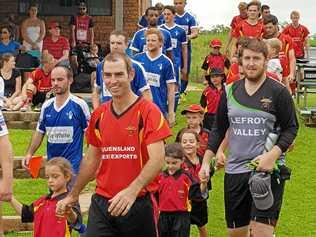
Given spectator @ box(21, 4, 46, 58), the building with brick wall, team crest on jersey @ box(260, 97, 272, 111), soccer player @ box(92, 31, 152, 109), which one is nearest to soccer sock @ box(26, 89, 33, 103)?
spectator @ box(21, 4, 46, 58)

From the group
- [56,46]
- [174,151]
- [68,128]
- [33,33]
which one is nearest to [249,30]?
[56,46]

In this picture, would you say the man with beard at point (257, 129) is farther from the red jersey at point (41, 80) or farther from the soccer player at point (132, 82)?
the red jersey at point (41, 80)

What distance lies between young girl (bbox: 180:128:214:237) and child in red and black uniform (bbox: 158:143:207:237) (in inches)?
6.7

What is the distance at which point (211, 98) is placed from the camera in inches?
529

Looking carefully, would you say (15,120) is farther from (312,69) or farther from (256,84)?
(256,84)

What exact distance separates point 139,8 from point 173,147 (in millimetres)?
14238

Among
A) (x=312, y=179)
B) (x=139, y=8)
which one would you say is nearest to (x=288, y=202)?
(x=312, y=179)

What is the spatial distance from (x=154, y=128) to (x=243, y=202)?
5.61 feet

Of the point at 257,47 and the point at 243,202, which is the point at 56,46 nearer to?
the point at 243,202

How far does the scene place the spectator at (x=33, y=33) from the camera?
1983 centimetres

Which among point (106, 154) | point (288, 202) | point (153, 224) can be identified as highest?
point (106, 154)

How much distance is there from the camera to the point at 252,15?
15172 mm

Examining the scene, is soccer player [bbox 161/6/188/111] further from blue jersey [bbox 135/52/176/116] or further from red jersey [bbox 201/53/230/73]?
blue jersey [bbox 135/52/176/116]

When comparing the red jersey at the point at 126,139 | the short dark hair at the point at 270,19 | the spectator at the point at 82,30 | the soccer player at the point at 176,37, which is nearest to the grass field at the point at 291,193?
the soccer player at the point at 176,37
